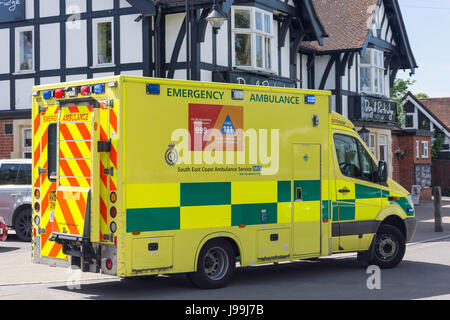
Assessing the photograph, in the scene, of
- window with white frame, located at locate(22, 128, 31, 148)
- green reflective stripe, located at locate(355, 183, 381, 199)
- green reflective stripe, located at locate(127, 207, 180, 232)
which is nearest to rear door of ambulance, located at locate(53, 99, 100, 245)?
green reflective stripe, located at locate(127, 207, 180, 232)

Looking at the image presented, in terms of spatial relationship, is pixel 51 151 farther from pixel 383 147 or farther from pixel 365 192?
pixel 383 147

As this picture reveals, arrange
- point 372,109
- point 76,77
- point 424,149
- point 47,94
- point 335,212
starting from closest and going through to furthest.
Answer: point 47,94
point 335,212
point 76,77
point 372,109
point 424,149

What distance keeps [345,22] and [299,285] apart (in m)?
21.2

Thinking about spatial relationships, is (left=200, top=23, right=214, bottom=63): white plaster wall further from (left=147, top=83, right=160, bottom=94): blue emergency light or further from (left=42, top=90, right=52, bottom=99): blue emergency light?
(left=147, top=83, right=160, bottom=94): blue emergency light

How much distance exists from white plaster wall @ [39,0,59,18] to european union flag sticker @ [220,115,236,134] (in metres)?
13.4

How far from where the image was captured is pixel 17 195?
55.4 ft

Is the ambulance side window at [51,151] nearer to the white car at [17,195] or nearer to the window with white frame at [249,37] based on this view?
the white car at [17,195]

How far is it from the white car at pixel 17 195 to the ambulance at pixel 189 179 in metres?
6.45

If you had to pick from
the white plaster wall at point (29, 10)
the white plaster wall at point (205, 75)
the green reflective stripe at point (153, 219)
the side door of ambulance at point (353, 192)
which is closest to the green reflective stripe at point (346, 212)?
the side door of ambulance at point (353, 192)

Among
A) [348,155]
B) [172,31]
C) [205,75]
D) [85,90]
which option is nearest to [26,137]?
[172,31]

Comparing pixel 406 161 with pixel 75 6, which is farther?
pixel 406 161
